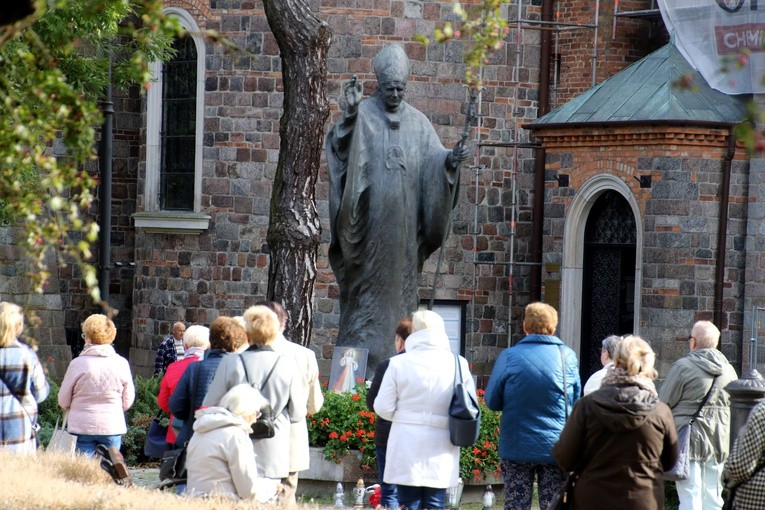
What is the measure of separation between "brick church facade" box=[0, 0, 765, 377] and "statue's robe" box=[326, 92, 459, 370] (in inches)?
323

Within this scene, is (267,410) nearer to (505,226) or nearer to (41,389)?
(41,389)

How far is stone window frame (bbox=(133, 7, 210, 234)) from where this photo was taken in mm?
21766

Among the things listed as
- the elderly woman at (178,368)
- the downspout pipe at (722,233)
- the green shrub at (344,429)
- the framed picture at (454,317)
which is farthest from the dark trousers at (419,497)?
the framed picture at (454,317)

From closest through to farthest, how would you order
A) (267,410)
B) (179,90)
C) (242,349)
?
(267,410)
(242,349)
(179,90)

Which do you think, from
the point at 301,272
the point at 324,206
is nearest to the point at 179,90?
the point at 324,206

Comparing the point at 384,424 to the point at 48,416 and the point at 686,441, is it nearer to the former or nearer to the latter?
the point at 686,441

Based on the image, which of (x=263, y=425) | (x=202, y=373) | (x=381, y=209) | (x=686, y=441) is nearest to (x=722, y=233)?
(x=381, y=209)

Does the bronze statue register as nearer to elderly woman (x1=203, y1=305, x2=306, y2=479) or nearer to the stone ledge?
elderly woman (x1=203, y1=305, x2=306, y2=479)

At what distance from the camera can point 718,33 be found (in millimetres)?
20328

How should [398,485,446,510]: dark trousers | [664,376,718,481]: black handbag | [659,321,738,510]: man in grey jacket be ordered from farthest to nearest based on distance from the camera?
[659,321,738,510]: man in grey jacket
[664,376,718,481]: black handbag
[398,485,446,510]: dark trousers

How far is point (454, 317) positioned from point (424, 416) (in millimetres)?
13104

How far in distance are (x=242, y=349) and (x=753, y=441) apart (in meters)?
3.32

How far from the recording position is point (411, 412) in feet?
28.8

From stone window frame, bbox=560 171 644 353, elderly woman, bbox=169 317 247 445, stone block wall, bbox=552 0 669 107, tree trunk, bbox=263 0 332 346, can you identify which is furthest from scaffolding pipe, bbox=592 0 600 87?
elderly woman, bbox=169 317 247 445
